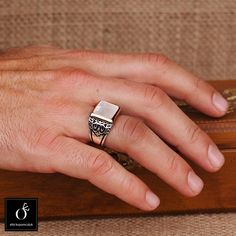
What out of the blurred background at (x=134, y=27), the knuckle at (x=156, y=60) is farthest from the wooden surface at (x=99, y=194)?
the blurred background at (x=134, y=27)

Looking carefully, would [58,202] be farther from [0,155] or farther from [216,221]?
[216,221]

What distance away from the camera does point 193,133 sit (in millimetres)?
803

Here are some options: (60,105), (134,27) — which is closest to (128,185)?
(60,105)

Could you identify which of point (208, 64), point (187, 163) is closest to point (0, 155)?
point (187, 163)

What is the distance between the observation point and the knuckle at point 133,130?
764 mm

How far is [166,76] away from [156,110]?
8 centimetres

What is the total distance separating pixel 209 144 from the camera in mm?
807

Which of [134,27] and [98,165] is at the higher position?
[134,27]

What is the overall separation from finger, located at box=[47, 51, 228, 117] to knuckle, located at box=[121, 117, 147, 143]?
0.11 m

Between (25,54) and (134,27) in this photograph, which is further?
(134,27)

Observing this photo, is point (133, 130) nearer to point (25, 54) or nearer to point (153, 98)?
point (153, 98)

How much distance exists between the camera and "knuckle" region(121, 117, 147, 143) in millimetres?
764

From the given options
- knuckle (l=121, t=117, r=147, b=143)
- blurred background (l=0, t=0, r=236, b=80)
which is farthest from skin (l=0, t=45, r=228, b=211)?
blurred background (l=0, t=0, r=236, b=80)

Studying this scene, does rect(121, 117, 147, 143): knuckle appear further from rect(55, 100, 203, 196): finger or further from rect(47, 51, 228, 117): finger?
rect(47, 51, 228, 117): finger
